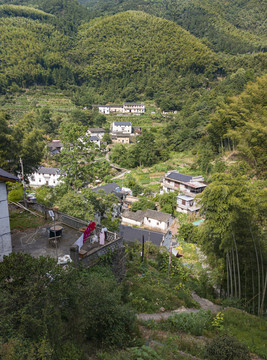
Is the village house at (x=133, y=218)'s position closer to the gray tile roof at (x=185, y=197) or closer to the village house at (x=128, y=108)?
the gray tile roof at (x=185, y=197)

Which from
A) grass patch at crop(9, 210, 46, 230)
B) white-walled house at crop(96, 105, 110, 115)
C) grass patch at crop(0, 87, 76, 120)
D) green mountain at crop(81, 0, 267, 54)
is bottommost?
grass patch at crop(9, 210, 46, 230)

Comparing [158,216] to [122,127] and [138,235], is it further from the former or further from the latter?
[122,127]

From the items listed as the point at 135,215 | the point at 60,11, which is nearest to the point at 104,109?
the point at 135,215

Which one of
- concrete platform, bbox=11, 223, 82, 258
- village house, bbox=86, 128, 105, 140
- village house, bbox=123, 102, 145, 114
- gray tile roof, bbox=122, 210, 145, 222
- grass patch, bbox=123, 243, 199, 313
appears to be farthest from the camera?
village house, bbox=123, 102, 145, 114

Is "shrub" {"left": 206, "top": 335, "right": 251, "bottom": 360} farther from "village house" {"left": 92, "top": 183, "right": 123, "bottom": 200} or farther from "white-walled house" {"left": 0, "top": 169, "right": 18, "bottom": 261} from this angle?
"village house" {"left": 92, "top": 183, "right": 123, "bottom": 200}

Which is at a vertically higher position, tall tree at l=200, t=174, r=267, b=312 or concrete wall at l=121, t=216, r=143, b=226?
tall tree at l=200, t=174, r=267, b=312

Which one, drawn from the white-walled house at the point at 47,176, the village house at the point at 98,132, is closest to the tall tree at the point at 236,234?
the white-walled house at the point at 47,176

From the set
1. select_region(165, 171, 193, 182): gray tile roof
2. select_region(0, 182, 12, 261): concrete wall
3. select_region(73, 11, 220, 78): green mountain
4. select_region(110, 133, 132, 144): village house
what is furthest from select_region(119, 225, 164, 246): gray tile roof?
select_region(73, 11, 220, 78): green mountain
